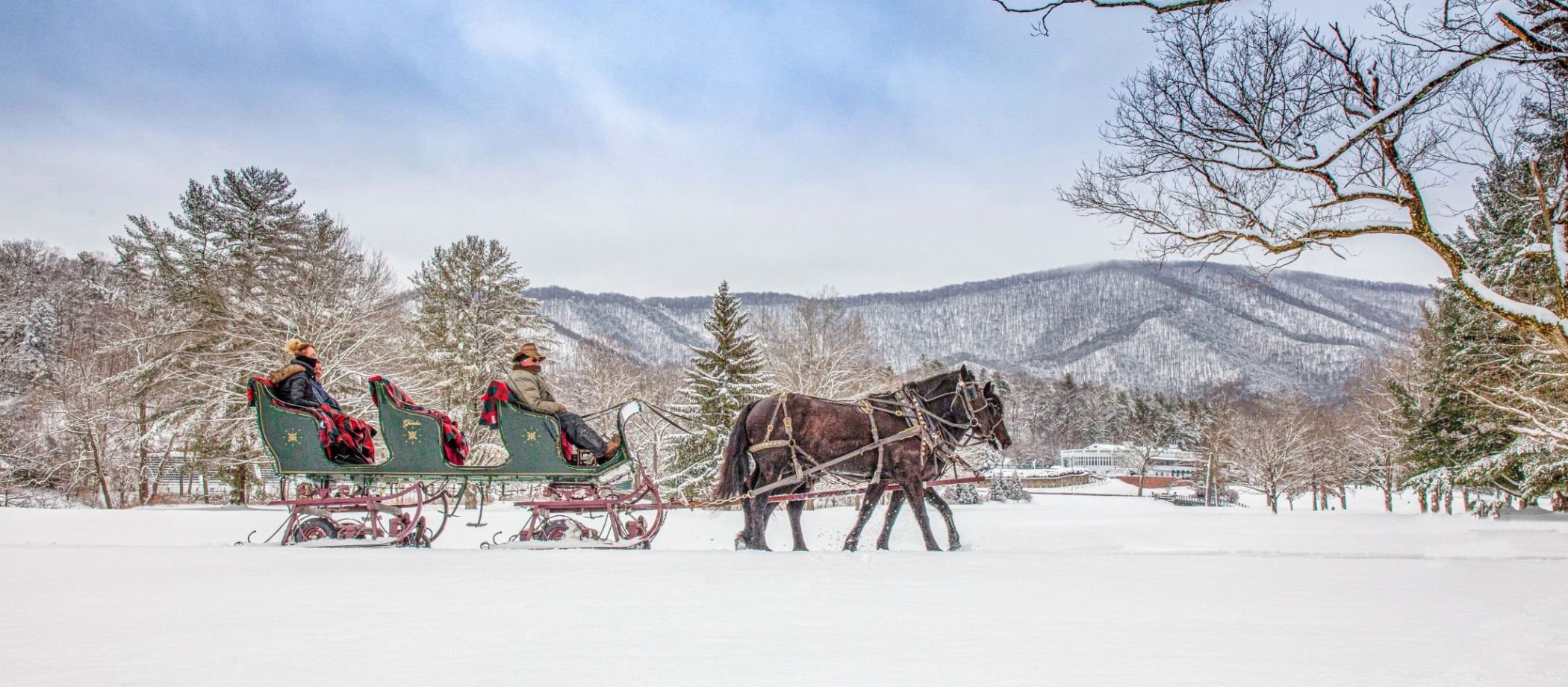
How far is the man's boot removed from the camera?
337 inches

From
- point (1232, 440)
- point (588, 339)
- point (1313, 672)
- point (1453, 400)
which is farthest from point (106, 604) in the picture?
point (1232, 440)

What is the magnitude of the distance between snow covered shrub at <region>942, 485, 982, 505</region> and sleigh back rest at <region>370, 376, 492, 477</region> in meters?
31.5

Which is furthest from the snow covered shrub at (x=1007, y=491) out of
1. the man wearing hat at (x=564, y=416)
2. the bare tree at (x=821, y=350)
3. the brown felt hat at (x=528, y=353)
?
the brown felt hat at (x=528, y=353)

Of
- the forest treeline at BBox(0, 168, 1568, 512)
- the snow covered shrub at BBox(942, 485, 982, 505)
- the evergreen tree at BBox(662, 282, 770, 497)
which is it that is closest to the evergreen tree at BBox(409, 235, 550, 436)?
the forest treeline at BBox(0, 168, 1568, 512)

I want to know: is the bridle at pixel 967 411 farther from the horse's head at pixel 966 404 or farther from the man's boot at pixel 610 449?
the man's boot at pixel 610 449

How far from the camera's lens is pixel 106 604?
453 centimetres

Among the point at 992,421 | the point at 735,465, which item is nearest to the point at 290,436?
the point at 735,465

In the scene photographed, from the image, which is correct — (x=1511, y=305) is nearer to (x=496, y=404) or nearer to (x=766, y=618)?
(x=766, y=618)

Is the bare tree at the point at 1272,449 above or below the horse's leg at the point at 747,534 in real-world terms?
below

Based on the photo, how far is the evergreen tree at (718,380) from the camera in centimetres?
2877

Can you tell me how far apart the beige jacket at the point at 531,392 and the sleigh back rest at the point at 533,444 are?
8 cm

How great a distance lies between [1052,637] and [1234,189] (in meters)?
9.70

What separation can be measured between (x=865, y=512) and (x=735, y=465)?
147 centimetres

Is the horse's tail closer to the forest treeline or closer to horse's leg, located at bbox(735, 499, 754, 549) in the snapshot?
horse's leg, located at bbox(735, 499, 754, 549)
